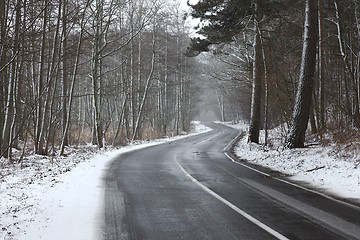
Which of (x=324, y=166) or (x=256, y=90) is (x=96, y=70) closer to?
(x=256, y=90)

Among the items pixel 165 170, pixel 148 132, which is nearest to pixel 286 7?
pixel 165 170

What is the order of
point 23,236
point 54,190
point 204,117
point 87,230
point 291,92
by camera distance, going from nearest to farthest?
point 23,236
point 87,230
point 54,190
point 291,92
point 204,117

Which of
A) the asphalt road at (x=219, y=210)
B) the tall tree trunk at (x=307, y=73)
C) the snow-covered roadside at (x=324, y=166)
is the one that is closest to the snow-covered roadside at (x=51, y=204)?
the asphalt road at (x=219, y=210)

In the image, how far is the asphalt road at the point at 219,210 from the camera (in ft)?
20.0

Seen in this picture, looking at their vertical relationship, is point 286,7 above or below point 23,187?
above

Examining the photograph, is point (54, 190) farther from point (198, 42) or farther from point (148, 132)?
point (148, 132)

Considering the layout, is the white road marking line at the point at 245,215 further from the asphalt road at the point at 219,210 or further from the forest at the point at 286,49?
the forest at the point at 286,49

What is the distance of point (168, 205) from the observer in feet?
26.5

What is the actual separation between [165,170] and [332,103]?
13282 mm

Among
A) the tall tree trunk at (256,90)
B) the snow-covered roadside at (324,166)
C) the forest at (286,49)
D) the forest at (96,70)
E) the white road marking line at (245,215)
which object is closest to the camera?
A: the white road marking line at (245,215)

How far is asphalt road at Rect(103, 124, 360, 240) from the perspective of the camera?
6.10m

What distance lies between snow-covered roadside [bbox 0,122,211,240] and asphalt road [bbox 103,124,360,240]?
13.9 inches

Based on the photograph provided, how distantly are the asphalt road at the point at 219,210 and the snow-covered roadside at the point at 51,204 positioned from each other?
1.16ft

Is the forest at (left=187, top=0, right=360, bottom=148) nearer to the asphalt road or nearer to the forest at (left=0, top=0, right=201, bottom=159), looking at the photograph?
the forest at (left=0, top=0, right=201, bottom=159)
